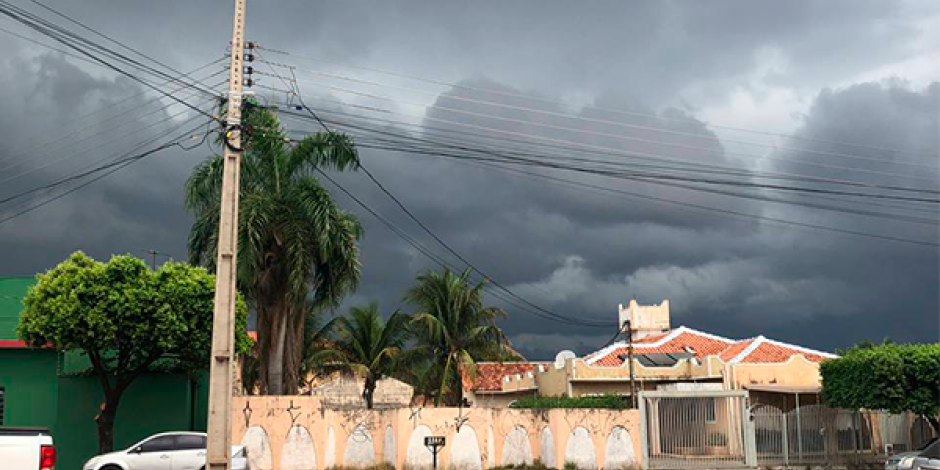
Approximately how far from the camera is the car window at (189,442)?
77.6 feet

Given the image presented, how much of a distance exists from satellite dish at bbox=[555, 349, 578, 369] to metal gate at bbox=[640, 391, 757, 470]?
39.3 ft

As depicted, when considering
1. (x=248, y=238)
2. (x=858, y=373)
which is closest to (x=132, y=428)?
(x=248, y=238)

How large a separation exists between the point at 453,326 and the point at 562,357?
5601 millimetres

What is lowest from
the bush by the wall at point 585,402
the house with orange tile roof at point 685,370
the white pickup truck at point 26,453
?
the white pickup truck at point 26,453

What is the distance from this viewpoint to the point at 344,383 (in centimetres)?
5403

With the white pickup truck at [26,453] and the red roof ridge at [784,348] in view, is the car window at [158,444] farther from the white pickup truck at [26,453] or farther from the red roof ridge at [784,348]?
the red roof ridge at [784,348]

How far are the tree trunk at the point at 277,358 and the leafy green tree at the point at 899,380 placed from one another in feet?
58.7

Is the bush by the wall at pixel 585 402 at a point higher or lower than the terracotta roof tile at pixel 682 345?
lower

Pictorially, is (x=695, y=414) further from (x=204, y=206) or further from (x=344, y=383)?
(x=344, y=383)

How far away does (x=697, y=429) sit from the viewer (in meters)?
29.0

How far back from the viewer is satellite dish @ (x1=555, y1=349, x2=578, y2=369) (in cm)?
4134

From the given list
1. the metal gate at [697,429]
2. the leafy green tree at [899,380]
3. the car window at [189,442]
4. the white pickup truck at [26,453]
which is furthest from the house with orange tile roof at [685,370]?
the white pickup truck at [26,453]

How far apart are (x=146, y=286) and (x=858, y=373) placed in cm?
2129

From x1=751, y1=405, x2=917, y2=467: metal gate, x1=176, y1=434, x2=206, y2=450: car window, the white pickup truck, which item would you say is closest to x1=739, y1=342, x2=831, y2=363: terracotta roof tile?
x1=751, y1=405, x2=917, y2=467: metal gate
